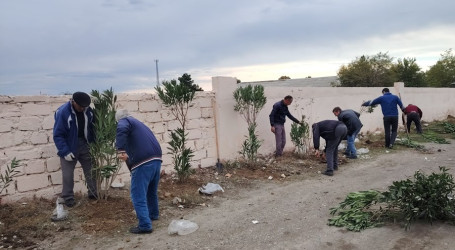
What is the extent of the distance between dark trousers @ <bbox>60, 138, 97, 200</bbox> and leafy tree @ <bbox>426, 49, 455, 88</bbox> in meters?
33.8

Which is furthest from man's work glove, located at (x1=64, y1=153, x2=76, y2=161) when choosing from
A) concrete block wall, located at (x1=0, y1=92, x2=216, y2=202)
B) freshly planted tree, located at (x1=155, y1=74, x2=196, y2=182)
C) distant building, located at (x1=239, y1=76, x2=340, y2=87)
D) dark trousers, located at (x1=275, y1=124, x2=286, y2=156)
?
distant building, located at (x1=239, y1=76, x2=340, y2=87)

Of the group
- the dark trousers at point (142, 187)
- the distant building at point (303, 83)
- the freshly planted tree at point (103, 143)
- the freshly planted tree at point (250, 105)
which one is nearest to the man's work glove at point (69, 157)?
the freshly planted tree at point (103, 143)

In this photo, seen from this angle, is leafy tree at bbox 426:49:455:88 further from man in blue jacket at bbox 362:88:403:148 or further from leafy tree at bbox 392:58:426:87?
man in blue jacket at bbox 362:88:403:148

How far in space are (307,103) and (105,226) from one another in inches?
290

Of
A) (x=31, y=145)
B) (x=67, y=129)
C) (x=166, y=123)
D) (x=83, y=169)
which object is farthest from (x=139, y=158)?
(x=166, y=123)

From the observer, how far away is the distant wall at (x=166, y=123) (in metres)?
5.51

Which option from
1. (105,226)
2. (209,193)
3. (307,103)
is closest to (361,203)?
(209,193)

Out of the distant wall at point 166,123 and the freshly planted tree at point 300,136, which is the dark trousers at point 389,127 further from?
the freshly planted tree at point 300,136

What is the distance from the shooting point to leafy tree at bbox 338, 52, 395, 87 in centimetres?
3019

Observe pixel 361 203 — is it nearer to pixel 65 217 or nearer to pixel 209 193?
pixel 209 193

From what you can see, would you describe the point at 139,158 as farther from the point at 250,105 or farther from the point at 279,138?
the point at 279,138

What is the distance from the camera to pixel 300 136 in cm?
929

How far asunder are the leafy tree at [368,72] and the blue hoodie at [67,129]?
2796 centimetres

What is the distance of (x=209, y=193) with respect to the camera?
6430mm
